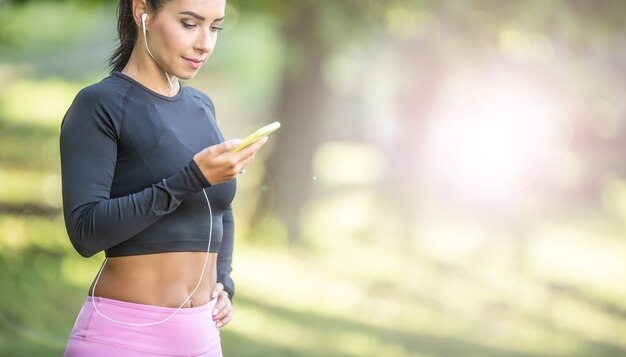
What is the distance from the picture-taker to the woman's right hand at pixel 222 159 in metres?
2.14

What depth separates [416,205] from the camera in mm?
13258

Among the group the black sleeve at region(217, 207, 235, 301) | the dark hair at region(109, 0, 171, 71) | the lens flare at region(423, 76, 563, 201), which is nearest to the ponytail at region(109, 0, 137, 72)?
the dark hair at region(109, 0, 171, 71)

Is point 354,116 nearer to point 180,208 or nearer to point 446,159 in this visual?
point 446,159

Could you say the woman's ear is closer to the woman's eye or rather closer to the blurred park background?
the woman's eye

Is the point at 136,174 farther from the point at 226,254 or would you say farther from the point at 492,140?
the point at 492,140

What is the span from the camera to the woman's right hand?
7.02 feet

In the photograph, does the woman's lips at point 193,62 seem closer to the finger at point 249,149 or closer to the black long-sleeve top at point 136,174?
the black long-sleeve top at point 136,174

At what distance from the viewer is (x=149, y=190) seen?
2205 mm

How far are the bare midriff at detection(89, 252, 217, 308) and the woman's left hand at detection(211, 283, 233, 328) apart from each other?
18 centimetres

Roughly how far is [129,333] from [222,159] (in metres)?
0.53

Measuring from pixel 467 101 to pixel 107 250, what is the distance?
11.1 m

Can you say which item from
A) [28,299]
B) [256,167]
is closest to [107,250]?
[28,299]

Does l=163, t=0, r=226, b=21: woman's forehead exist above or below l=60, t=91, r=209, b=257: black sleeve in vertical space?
above

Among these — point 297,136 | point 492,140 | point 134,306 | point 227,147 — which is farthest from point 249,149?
point 492,140
